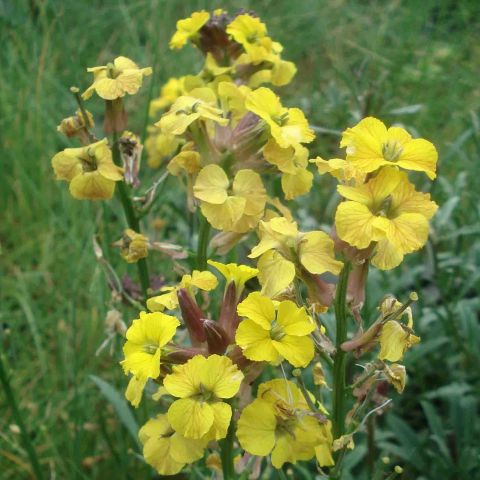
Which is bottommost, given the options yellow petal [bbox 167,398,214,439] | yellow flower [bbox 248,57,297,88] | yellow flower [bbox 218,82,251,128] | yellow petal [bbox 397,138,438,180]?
yellow petal [bbox 167,398,214,439]

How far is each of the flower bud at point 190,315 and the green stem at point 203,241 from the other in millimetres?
256

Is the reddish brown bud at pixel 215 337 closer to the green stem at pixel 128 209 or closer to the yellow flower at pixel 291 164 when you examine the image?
the yellow flower at pixel 291 164

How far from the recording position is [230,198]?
125 centimetres

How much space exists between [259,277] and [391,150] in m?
0.25

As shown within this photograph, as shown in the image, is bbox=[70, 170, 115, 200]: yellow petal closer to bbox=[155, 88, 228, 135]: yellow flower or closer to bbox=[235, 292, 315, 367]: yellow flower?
bbox=[155, 88, 228, 135]: yellow flower

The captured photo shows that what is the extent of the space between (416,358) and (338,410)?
0.88 meters

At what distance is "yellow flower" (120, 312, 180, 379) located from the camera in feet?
3.42

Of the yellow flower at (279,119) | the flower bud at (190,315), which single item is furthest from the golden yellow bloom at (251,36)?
the flower bud at (190,315)

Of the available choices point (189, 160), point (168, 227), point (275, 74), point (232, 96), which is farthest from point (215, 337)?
point (168, 227)

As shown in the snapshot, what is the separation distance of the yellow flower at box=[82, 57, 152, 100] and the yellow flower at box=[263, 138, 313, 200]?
0.88ft

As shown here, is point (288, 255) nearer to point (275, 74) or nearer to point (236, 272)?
point (236, 272)

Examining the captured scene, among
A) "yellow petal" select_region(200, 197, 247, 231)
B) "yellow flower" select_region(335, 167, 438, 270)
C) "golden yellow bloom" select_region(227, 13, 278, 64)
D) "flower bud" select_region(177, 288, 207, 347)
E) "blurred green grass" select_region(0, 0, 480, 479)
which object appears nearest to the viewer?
"yellow flower" select_region(335, 167, 438, 270)

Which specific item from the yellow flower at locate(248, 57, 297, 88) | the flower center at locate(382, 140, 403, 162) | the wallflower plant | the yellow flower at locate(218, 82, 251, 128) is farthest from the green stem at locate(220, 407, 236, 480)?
the yellow flower at locate(248, 57, 297, 88)

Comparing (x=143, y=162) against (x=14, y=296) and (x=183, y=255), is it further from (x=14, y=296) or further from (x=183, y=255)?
(x=183, y=255)
